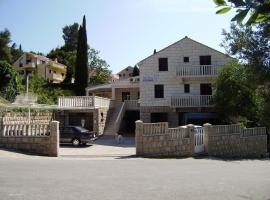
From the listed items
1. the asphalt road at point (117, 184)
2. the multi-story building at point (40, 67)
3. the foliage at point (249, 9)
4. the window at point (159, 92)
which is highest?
the multi-story building at point (40, 67)

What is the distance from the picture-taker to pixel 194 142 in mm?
23531

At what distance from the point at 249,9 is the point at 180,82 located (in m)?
36.9

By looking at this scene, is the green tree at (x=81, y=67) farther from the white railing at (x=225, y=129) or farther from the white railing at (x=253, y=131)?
the white railing at (x=225, y=129)

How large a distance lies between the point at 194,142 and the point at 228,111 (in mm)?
11858

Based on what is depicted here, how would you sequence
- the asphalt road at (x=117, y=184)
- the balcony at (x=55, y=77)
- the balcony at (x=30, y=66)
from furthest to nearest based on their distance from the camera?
1. the balcony at (x=30, y=66)
2. the balcony at (x=55, y=77)
3. the asphalt road at (x=117, y=184)

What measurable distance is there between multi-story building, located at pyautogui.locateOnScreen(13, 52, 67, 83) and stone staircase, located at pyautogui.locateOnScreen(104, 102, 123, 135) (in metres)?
39.6

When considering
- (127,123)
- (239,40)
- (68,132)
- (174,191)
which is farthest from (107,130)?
(174,191)

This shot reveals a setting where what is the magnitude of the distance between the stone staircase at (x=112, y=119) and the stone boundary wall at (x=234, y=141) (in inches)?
587

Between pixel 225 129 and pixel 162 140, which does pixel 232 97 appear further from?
pixel 162 140

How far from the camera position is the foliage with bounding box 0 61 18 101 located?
143 ft

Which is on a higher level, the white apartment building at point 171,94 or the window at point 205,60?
the window at point 205,60

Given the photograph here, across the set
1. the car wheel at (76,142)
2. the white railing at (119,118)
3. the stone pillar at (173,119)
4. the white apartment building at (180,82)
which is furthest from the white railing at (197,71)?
the car wheel at (76,142)

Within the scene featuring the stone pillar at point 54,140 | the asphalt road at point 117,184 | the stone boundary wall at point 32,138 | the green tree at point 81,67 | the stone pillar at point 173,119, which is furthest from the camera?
the green tree at point 81,67

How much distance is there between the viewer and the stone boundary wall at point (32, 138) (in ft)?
70.5
